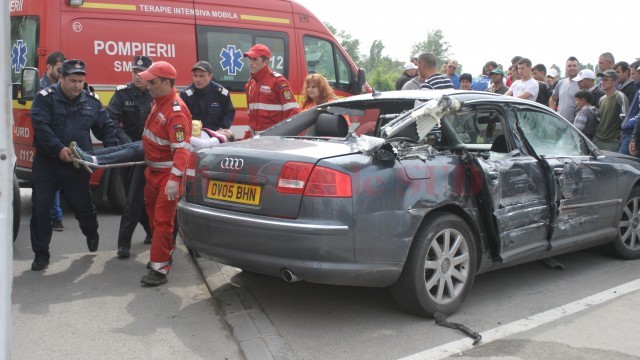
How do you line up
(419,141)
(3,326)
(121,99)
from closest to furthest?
(3,326)
(419,141)
(121,99)

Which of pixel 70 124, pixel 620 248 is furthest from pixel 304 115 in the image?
pixel 620 248

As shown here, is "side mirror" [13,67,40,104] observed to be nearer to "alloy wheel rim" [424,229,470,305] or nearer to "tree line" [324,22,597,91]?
"alloy wheel rim" [424,229,470,305]

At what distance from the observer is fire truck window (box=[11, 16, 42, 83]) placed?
23.5 feet

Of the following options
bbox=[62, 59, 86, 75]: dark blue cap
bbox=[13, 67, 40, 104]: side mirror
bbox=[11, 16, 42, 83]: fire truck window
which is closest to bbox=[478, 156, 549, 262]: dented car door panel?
bbox=[62, 59, 86, 75]: dark blue cap

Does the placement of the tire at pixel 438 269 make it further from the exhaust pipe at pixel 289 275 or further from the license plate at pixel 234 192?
the license plate at pixel 234 192

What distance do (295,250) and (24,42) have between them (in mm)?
5151

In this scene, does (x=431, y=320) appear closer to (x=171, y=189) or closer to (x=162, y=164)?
(x=171, y=189)

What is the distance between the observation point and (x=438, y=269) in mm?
4270

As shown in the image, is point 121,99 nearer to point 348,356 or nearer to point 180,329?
point 180,329

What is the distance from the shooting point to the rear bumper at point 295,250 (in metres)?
3.82

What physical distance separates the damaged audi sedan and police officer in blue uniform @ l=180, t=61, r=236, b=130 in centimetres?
155

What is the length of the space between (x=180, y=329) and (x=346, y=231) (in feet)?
4.24

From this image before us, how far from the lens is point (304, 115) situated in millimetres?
5336

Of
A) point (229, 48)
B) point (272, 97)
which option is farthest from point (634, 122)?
point (229, 48)
